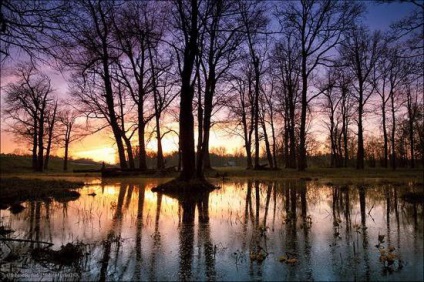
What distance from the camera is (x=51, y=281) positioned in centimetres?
415

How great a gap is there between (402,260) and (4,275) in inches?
199

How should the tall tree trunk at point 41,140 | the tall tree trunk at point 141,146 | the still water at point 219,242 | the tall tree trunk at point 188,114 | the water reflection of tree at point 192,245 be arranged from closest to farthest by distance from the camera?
the still water at point 219,242 < the water reflection of tree at point 192,245 < the tall tree trunk at point 188,114 < the tall tree trunk at point 141,146 < the tall tree trunk at point 41,140

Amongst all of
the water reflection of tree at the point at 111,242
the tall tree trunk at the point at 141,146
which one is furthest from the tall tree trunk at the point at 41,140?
the water reflection of tree at the point at 111,242

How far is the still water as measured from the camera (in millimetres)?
4493

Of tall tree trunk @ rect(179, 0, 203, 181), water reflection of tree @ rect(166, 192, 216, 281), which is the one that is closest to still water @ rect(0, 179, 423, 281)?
water reflection of tree @ rect(166, 192, 216, 281)

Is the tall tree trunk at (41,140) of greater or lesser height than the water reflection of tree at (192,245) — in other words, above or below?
above

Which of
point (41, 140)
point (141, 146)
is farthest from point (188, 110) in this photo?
point (41, 140)

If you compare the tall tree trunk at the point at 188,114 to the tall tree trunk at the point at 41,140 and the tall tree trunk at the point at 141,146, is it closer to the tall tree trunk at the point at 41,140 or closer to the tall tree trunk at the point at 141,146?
the tall tree trunk at the point at 141,146

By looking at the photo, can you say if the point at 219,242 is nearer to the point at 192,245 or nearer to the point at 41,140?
the point at 192,245

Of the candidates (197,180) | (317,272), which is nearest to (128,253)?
(317,272)

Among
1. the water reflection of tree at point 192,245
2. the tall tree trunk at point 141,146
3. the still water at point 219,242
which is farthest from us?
the tall tree trunk at point 141,146

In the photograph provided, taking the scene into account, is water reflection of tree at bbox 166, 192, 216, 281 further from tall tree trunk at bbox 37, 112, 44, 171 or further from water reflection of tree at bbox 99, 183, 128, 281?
tall tree trunk at bbox 37, 112, 44, 171

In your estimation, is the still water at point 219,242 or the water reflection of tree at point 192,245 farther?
the water reflection of tree at point 192,245

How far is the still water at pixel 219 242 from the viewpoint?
4.49 metres
